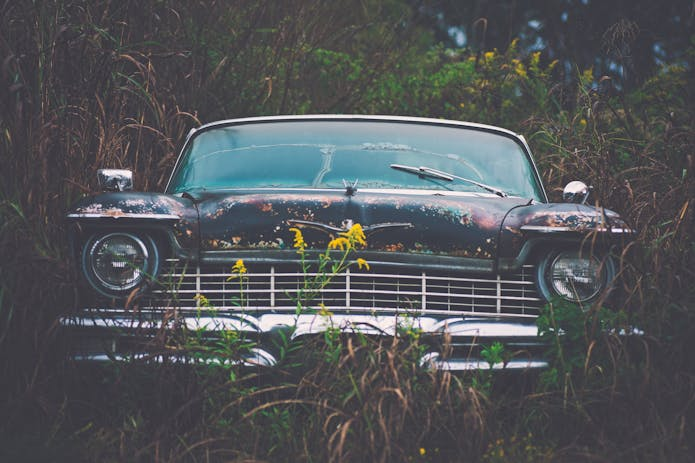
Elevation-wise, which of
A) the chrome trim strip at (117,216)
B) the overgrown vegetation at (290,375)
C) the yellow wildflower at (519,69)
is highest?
the yellow wildflower at (519,69)

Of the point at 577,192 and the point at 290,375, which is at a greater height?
the point at 577,192

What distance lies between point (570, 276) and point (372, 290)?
74 centimetres

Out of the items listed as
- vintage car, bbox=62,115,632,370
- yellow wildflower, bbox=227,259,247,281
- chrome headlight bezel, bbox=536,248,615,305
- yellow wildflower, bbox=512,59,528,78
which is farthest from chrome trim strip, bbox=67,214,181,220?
yellow wildflower, bbox=512,59,528,78

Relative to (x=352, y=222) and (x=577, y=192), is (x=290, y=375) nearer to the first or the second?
(x=352, y=222)

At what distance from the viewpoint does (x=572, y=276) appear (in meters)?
3.38

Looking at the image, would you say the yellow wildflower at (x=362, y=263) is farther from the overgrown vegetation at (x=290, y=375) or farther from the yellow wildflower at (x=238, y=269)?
the yellow wildflower at (x=238, y=269)

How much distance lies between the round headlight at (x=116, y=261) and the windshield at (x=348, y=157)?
2.54 feet

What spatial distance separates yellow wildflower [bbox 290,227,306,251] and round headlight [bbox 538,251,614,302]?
892mm

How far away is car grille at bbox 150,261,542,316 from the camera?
132 inches

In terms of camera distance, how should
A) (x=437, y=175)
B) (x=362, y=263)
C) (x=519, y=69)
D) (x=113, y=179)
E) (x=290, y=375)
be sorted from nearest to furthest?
(x=290, y=375), (x=362, y=263), (x=113, y=179), (x=437, y=175), (x=519, y=69)

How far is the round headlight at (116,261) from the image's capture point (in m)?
3.31

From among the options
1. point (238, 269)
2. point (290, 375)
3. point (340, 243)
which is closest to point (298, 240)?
point (340, 243)

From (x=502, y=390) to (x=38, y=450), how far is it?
5.19 ft

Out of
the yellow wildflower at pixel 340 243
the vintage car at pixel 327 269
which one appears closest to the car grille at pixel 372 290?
the vintage car at pixel 327 269
